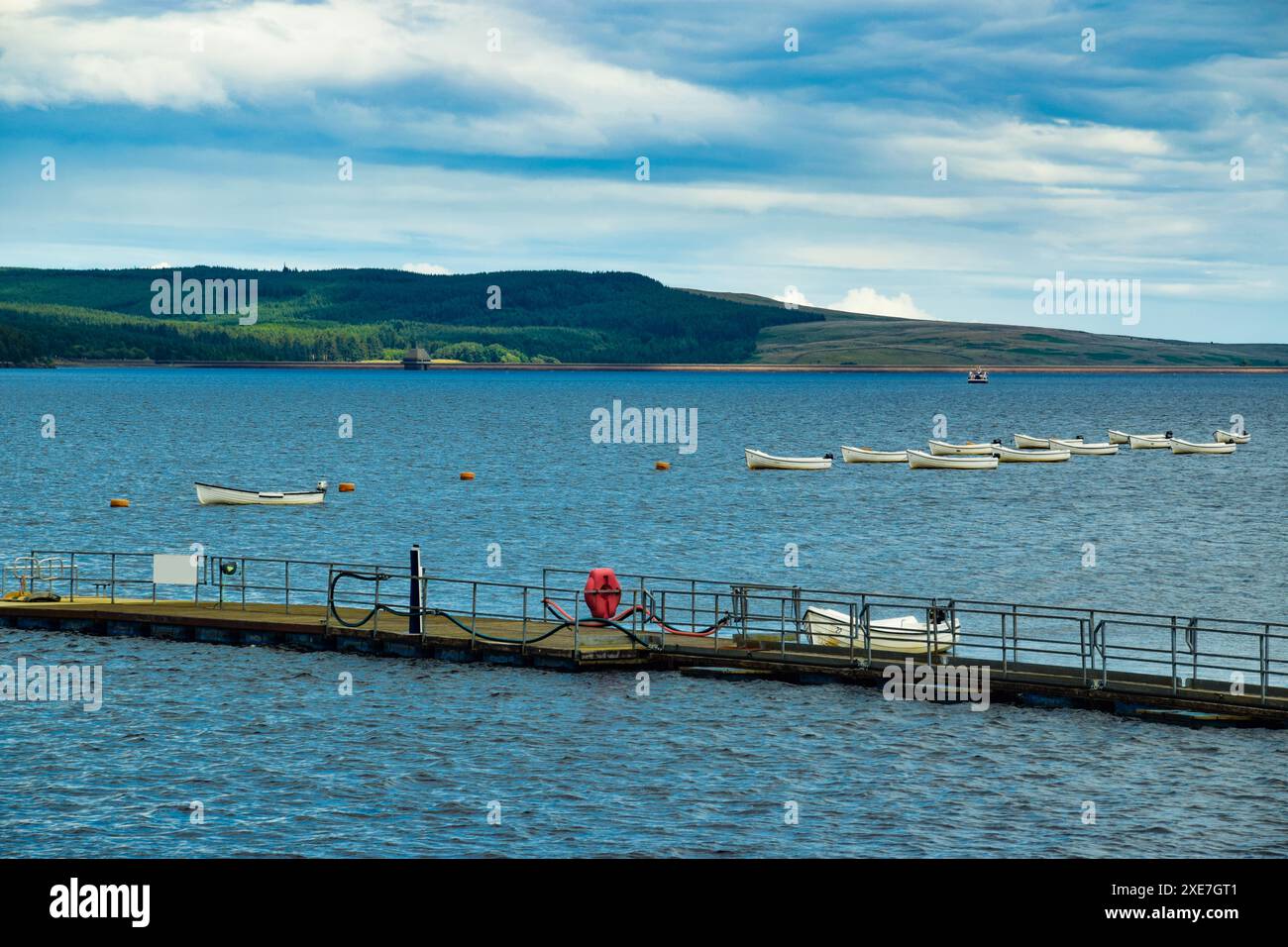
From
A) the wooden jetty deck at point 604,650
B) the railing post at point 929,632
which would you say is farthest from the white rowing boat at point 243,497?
the railing post at point 929,632

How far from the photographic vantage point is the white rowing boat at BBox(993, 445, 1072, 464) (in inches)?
5551

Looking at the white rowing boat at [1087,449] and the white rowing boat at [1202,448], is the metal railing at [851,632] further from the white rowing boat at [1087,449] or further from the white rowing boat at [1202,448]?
the white rowing boat at [1202,448]

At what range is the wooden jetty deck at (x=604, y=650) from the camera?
35.7 m

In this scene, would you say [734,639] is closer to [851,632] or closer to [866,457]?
[851,632]

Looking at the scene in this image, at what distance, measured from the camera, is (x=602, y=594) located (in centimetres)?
4316

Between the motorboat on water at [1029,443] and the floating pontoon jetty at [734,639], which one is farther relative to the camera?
the motorboat on water at [1029,443]

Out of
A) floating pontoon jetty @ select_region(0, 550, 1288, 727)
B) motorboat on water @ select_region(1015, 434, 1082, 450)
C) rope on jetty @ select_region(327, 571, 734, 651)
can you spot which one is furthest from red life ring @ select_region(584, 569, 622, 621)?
motorboat on water @ select_region(1015, 434, 1082, 450)

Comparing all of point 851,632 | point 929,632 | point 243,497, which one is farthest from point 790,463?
point 929,632

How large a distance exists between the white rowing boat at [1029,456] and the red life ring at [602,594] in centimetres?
10237

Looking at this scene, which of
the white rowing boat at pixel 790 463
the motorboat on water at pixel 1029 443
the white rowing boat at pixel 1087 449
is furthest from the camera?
the motorboat on water at pixel 1029 443

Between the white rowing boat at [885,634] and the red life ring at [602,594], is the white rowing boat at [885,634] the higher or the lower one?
the lower one

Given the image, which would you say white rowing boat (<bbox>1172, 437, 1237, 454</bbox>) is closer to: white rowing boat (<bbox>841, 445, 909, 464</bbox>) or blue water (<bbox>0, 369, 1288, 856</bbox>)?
white rowing boat (<bbox>841, 445, 909, 464</bbox>)
